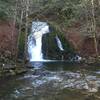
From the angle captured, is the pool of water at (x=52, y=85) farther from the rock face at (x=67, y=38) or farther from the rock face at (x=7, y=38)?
the rock face at (x=67, y=38)

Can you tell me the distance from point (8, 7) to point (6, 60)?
5708 mm

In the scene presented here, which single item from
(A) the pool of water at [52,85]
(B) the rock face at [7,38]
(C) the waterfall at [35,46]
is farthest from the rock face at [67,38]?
(A) the pool of water at [52,85]

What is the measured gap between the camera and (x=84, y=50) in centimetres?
3033

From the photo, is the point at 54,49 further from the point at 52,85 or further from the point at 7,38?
the point at 52,85

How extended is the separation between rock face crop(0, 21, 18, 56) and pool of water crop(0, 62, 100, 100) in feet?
15.8

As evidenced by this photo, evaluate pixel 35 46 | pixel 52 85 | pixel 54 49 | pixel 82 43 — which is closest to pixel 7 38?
pixel 35 46

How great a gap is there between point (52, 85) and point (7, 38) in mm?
12085

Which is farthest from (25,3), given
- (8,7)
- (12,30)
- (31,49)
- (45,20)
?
(45,20)

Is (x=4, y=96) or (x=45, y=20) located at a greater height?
(x=45, y=20)

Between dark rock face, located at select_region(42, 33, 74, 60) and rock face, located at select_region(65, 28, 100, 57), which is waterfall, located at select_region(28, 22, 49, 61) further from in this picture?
rock face, located at select_region(65, 28, 100, 57)

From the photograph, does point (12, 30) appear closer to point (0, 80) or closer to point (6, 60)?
point (6, 60)

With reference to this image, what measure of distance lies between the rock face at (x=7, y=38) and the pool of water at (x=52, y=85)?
482cm

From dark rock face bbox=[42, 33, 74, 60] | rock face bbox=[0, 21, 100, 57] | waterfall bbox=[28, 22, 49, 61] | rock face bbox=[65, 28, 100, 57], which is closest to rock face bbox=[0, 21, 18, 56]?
rock face bbox=[0, 21, 100, 57]

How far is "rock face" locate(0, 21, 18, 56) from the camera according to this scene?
82.8 feet
